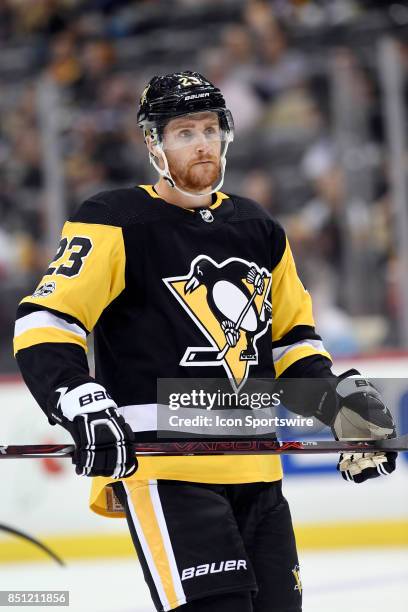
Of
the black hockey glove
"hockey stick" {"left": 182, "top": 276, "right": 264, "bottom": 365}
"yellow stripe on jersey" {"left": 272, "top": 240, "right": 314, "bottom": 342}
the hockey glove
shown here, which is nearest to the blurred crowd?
"yellow stripe on jersey" {"left": 272, "top": 240, "right": 314, "bottom": 342}

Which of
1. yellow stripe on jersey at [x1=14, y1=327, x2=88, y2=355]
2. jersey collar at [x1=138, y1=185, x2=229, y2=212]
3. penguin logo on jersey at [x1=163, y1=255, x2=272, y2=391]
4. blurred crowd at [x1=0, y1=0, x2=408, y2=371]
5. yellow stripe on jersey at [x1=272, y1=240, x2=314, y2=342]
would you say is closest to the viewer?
yellow stripe on jersey at [x1=14, y1=327, x2=88, y2=355]

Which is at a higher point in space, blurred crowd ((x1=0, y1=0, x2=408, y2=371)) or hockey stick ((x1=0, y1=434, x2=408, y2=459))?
blurred crowd ((x1=0, y1=0, x2=408, y2=371))

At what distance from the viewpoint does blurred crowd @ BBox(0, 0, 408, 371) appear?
17.5ft

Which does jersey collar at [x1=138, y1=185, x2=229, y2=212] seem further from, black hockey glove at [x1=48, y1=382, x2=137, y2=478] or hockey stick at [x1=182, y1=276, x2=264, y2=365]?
black hockey glove at [x1=48, y1=382, x2=137, y2=478]

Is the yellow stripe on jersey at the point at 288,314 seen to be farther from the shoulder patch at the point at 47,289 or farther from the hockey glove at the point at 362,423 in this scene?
the shoulder patch at the point at 47,289

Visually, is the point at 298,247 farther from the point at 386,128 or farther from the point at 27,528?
the point at 27,528

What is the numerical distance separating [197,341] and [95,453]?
0.33 meters

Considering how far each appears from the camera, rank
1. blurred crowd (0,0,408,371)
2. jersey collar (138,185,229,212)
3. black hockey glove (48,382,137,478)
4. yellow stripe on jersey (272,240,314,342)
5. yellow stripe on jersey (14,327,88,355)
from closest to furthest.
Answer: black hockey glove (48,382,137,478), yellow stripe on jersey (14,327,88,355), jersey collar (138,185,229,212), yellow stripe on jersey (272,240,314,342), blurred crowd (0,0,408,371)

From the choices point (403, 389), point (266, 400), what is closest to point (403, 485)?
point (403, 389)

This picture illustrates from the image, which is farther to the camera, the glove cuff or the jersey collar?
the jersey collar

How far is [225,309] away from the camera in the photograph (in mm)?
2246

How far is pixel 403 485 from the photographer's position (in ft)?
16.3

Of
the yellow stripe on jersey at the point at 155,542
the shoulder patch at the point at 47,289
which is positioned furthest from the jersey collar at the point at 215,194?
the yellow stripe on jersey at the point at 155,542

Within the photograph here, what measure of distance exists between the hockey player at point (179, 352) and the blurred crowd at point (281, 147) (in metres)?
2.90
